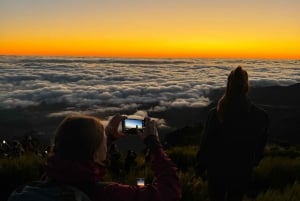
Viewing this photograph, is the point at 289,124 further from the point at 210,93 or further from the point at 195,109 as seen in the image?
the point at 210,93

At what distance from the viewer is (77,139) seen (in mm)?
2055

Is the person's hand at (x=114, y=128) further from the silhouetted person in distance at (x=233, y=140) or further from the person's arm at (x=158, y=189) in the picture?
the silhouetted person in distance at (x=233, y=140)

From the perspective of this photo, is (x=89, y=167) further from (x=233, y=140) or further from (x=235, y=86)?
(x=233, y=140)

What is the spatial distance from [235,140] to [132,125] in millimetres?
2034

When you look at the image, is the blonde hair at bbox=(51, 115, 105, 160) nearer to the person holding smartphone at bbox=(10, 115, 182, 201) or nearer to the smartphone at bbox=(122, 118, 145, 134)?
the person holding smartphone at bbox=(10, 115, 182, 201)

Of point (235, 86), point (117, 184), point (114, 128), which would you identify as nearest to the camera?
point (117, 184)

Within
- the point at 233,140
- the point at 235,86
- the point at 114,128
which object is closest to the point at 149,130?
the point at 114,128

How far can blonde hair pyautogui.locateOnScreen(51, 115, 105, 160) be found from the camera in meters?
2.05

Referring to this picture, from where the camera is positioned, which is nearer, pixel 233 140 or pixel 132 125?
pixel 132 125

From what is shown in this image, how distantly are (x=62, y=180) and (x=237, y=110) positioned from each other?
2.64 metres

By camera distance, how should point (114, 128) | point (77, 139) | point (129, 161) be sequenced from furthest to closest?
point (129, 161)
point (114, 128)
point (77, 139)

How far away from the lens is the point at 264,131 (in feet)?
14.9

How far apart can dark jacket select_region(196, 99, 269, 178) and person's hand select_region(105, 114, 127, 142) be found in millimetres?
2009

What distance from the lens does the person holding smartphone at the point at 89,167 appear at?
6.72ft
